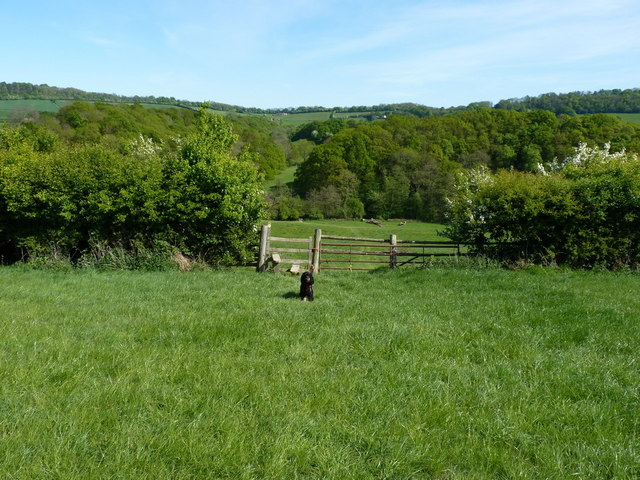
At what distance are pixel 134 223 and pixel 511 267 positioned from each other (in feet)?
43.7

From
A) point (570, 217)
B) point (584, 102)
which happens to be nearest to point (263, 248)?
point (570, 217)

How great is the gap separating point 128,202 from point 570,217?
1509cm

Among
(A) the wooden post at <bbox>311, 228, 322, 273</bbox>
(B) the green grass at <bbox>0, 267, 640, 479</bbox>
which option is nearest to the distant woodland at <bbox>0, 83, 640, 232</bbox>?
(A) the wooden post at <bbox>311, 228, 322, 273</bbox>

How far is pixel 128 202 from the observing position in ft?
45.1

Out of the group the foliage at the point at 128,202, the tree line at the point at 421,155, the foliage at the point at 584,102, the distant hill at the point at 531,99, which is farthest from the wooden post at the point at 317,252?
the foliage at the point at 584,102

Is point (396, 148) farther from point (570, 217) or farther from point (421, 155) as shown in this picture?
point (570, 217)

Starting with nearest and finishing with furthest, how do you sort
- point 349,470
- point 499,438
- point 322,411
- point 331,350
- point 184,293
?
point 349,470, point 499,438, point 322,411, point 331,350, point 184,293

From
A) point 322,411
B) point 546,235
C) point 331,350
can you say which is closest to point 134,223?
point 331,350

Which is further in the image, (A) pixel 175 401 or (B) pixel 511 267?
(B) pixel 511 267

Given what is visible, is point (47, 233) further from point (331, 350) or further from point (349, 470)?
point (349, 470)

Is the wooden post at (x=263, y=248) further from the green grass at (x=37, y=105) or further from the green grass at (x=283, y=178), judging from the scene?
the green grass at (x=37, y=105)

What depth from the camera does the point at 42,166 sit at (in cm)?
1430

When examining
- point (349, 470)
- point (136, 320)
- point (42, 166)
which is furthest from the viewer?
point (42, 166)

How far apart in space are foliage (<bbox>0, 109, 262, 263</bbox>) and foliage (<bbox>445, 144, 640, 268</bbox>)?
9.14 metres
